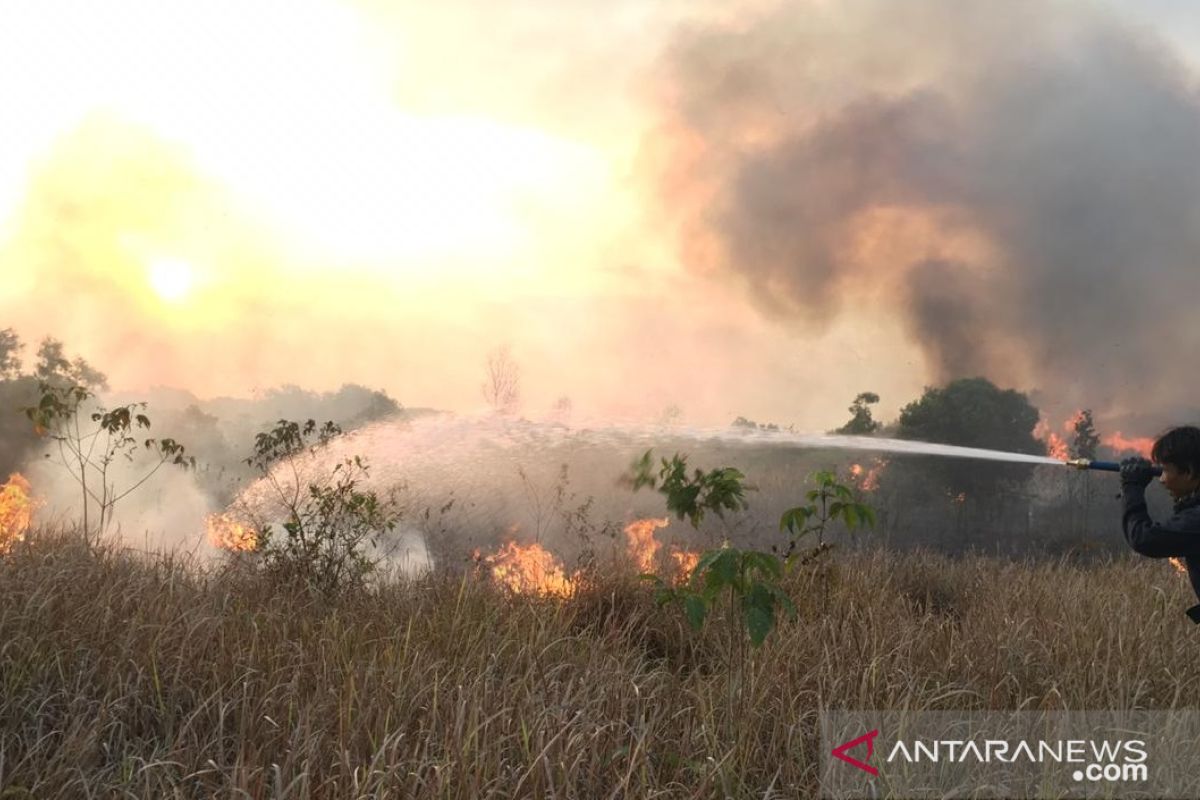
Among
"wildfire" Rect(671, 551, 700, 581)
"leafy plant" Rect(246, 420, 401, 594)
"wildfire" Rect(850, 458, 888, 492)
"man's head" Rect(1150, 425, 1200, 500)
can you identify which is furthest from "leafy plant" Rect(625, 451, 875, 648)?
"wildfire" Rect(850, 458, 888, 492)

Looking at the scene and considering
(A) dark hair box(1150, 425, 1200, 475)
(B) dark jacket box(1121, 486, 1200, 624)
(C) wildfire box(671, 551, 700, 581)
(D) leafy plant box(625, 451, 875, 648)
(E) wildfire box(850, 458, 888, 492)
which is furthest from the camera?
(E) wildfire box(850, 458, 888, 492)

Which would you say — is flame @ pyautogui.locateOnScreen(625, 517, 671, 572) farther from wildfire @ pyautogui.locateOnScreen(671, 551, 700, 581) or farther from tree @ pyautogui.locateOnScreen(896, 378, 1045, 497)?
tree @ pyautogui.locateOnScreen(896, 378, 1045, 497)

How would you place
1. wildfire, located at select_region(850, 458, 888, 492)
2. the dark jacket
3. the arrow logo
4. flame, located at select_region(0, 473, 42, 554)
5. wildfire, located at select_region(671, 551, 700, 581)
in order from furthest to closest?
wildfire, located at select_region(850, 458, 888, 492) < wildfire, located at select_region(671, 551, 700, 581) < flame, located at select_region(0, 473, 42, 554) < the dark jacket < the arrow logo

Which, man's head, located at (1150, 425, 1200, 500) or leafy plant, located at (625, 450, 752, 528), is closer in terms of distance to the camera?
man's head, located at (1150, 425, 1200, 500)

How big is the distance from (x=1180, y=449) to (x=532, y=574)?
5.26 meters

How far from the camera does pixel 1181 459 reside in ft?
14.6

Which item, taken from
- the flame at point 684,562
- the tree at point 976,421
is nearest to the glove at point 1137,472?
the flame at point 684,562

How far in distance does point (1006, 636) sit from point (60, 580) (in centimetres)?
676

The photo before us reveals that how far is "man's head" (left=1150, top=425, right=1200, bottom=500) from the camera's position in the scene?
4430mm

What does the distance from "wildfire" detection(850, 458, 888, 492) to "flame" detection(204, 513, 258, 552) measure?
42.1 feet

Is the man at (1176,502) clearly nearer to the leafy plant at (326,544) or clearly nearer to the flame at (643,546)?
the flame at (643,546)

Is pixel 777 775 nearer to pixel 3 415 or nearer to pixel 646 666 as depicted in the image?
pixel 646 666

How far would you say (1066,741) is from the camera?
4.22m

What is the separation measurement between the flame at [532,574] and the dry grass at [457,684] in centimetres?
33
